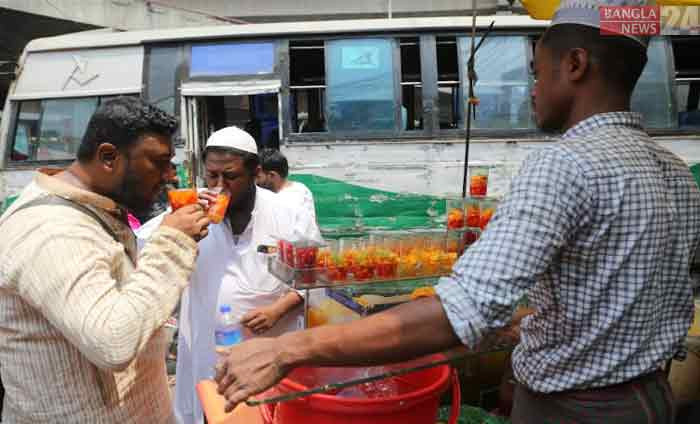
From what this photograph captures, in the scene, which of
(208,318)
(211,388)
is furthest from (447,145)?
(211,388)

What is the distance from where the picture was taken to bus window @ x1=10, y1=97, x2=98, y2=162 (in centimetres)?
661

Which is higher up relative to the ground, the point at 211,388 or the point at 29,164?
the point at 29,164

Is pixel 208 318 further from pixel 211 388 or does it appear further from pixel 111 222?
pixel 111 222

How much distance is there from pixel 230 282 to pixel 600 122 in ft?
6.72

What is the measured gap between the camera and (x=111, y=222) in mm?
1665

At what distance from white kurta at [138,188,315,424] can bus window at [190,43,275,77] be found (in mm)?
4250

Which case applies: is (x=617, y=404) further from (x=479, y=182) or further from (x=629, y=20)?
(x=479, y=182)

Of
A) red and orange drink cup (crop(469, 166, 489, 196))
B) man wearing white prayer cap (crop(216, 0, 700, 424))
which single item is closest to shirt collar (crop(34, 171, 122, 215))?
man wearing white prayer cap (crop(216, 0, 700, 424))

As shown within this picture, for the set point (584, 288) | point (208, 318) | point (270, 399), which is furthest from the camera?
point (208, 318)

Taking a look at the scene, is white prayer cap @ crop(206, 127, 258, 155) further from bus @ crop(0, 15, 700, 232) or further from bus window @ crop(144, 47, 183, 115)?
bus window @ crop(144, 47, 183, 115)

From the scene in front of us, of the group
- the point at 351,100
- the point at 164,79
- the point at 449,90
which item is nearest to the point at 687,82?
the point at 449,90

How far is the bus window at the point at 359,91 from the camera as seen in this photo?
6.59 metres

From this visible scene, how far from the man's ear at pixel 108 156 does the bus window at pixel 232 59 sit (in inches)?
203

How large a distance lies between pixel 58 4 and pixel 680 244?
13534 millimetres
